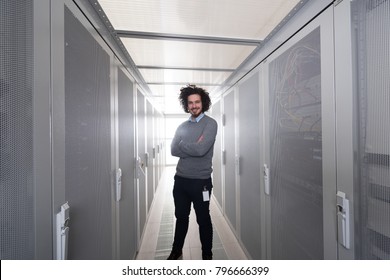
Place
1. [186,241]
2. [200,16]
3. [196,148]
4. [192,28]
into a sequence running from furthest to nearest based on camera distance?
1. [186,241]
2. [196,148]
3. [192,28]
4. [200,16]

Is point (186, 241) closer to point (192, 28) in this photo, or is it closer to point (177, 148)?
point (177, 148)

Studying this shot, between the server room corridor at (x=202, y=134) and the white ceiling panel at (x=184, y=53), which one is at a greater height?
the white ceiling panel at (x=184, y=53)

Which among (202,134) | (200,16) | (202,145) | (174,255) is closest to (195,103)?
(202,134)

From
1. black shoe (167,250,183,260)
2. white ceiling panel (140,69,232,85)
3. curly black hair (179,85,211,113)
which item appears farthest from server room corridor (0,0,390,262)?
white ceiling panel (140,69,232,85)

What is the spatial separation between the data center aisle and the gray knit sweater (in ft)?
3.13

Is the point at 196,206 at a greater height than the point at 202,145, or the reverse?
the point at 202,145

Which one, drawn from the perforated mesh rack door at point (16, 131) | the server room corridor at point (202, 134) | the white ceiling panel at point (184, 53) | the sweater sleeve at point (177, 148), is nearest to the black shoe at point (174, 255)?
the server room corridor at point (202, 134)

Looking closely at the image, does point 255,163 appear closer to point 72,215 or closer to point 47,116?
point 72,215

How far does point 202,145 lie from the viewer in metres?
1.56

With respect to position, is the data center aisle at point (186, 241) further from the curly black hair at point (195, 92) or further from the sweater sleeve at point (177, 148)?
the curly black hair at point (195, 92)

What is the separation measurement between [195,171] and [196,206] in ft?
1.09

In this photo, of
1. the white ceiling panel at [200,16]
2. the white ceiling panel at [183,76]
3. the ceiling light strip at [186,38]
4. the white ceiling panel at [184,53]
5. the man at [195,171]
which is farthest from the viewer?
the white ceiling panel at [183,76]

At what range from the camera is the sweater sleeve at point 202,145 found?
1.56m

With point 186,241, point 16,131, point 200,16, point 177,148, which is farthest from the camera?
point 186,241
